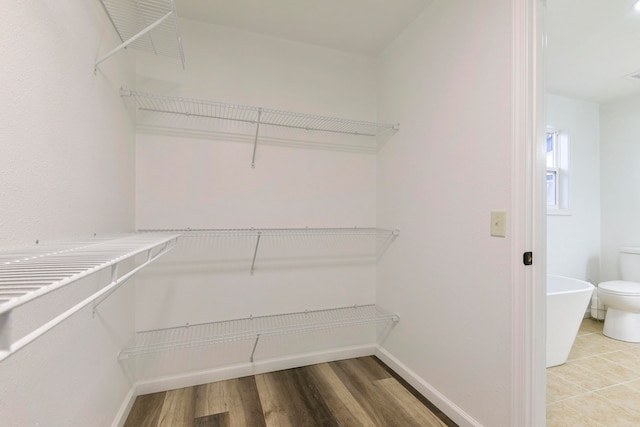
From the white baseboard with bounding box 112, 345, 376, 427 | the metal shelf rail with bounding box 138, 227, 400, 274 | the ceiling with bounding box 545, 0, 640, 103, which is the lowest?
the white baseboard with bounding box 112, 345, 376, 427

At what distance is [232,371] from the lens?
188cm

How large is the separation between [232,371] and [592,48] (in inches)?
137

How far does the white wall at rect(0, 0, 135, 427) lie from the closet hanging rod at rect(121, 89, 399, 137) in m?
0.35

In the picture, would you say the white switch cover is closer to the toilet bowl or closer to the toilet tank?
the toilet bowl

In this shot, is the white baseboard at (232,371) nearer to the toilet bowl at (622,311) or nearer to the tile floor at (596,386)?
the tile floor at (596,386)

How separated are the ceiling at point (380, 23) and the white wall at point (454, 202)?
0.60 feet

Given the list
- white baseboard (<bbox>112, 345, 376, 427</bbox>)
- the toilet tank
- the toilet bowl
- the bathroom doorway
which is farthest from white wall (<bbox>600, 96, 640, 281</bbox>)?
white baseboard (<bbox>112, 345, 376, 427</bbox>)

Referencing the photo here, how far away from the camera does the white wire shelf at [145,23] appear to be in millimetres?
1314

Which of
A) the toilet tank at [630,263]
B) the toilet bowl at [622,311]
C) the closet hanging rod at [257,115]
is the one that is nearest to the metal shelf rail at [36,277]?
the closet hanging rod at [257,115]

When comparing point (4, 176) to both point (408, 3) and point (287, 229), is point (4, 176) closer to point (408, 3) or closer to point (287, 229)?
point (287, 229)

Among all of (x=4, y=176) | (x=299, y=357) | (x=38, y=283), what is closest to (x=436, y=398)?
(x=299, y=357)

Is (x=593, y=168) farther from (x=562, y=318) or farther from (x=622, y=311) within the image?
(x=562, y=318)

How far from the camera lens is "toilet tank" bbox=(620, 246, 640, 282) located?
2.79 m

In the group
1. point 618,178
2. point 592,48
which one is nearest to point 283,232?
point 592,48
